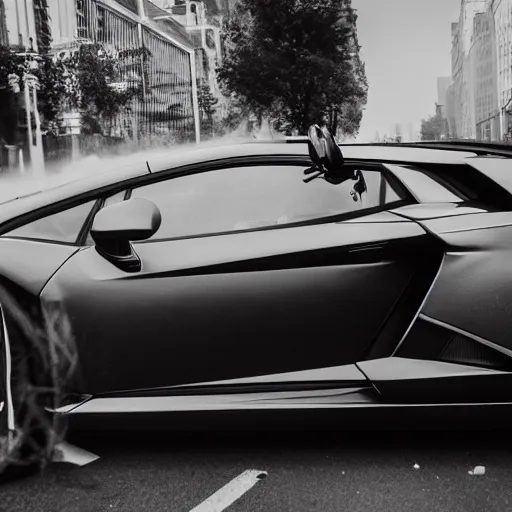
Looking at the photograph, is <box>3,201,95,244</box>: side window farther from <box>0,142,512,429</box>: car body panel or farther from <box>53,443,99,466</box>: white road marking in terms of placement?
<box>53,443,99,466</box>: white road marking

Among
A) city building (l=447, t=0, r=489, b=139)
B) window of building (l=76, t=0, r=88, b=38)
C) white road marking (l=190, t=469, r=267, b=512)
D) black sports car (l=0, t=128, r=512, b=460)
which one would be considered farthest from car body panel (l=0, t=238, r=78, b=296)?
city building (l=447, t=0, r=489, b=139)

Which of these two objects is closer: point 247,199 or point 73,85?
point 247,199

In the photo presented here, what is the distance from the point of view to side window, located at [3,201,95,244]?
106 inches

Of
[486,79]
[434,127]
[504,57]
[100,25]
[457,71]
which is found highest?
[457,71]

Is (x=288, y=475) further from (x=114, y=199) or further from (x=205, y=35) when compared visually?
(x=205, y=35)

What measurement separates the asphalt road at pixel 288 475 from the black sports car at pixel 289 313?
24 cm

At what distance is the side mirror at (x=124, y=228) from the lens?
8.04 ft

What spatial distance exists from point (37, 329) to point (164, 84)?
59.4 ft

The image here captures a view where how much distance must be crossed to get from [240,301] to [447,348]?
712mm

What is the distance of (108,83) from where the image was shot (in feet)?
58.2

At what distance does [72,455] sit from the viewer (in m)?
2.87

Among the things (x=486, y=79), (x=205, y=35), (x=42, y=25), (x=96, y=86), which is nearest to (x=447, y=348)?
(x=42, y=25)

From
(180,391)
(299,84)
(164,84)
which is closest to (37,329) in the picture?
(180,391)

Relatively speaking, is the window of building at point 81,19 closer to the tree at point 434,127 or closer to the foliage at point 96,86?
the foliage at point 96,86
